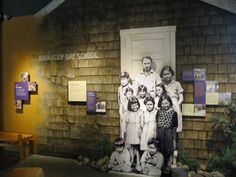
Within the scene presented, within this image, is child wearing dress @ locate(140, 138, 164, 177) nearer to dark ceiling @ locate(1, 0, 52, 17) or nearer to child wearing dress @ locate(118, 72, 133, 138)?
child wearing dress @ locate(118, 72, 133, 138)

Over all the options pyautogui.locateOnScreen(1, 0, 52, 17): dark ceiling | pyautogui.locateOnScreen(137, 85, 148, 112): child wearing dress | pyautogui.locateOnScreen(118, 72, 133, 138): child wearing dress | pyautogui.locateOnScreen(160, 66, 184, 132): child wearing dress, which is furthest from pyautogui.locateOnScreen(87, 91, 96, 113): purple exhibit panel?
pyautogui.locateOnScreen(1, 0, 52, 17): dark ceiling

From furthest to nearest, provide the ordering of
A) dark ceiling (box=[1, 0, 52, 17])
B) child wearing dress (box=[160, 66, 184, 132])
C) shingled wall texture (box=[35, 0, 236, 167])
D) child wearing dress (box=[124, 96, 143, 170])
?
dark ceiling (box=[1, 0, 52, 17]) → child wearing dress (box=[124, 96, 143, 170]) → child wearing dress (box=[160, 66, 184, 132]) → shingled wall texture (box=[35, 0, 236, 167])

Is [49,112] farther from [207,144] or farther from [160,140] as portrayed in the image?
[207,144]

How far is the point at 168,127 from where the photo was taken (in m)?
4.56

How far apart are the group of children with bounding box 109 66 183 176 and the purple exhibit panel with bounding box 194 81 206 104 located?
242mm

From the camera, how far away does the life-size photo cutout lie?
15.0 ft

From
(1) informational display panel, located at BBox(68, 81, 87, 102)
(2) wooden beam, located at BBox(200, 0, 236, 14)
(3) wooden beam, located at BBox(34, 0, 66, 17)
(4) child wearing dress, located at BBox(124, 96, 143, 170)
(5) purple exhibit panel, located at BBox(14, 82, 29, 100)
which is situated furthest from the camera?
(5) purple exhibit panel, located at BBox(14, 82, 29, 100)

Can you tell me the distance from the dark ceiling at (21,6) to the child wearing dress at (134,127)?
285 cm

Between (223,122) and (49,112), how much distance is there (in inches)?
135

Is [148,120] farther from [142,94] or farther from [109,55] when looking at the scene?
[109,55]

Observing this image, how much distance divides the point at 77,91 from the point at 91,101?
0.38m

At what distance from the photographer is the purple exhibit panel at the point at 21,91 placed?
5824mm

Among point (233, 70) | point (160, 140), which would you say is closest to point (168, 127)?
point (160, 140)

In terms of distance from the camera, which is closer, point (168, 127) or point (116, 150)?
point (168, 127)
